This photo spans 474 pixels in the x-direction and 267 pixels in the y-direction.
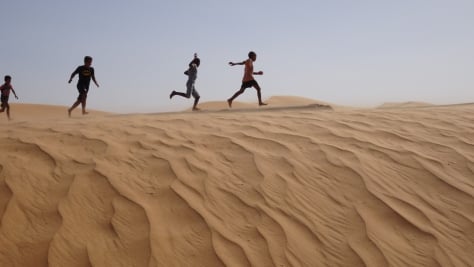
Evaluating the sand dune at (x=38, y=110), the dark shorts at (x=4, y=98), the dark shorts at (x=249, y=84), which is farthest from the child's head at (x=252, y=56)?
the sand dune at (x=38, y=110)

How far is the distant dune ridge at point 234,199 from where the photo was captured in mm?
2006

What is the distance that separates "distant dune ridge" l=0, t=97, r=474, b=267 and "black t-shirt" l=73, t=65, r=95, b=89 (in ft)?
15.3

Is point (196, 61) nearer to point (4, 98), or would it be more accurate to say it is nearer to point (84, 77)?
point (84, 77)

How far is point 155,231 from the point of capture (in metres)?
2.12

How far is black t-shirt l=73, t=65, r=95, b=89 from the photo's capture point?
803 centimetres

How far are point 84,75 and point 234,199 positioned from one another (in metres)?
6.74

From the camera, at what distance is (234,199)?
2.46m

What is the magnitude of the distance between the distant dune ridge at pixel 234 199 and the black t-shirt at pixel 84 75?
4653 millimetres

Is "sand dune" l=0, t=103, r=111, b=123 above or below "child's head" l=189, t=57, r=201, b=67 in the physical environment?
below

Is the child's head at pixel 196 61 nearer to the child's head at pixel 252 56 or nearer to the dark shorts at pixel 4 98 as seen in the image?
the child's head at pixel 252 56

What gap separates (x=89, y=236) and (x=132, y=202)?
365 mm

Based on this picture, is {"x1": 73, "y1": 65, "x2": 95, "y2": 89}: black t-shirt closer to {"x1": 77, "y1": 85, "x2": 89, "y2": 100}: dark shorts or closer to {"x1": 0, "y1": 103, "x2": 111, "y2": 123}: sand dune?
{"x1": 77, "y1": 85, "x2": 89, "y2": 100}: dark shorts

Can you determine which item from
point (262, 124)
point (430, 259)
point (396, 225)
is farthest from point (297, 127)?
point (430, 259)

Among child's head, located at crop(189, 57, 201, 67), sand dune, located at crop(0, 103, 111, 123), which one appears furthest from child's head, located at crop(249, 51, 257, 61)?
sand dune, located at crop(0, 103, 111, 123)
